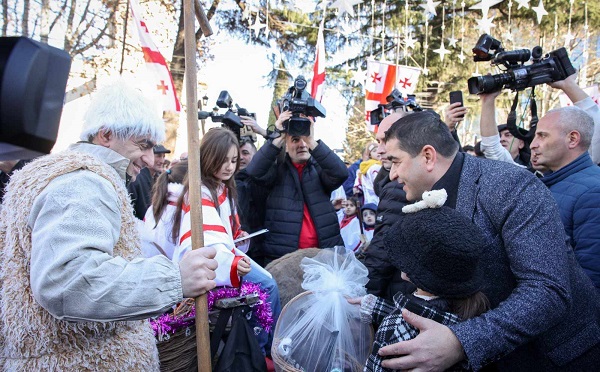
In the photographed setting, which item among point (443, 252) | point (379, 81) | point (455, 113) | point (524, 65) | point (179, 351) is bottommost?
point (179, 351)

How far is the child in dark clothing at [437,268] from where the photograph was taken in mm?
1546

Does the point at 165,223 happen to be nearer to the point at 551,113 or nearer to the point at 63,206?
the point at 63,206

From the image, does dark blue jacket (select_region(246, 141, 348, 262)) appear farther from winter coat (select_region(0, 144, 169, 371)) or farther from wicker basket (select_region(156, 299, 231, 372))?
winter coat (select_region(0, 144, 169, 371))

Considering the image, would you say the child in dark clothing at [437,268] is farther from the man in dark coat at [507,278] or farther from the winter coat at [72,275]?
the winter coat at [72,275]

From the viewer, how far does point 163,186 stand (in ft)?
10.6

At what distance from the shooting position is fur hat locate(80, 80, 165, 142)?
188cm

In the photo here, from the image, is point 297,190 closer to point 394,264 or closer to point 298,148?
point 298,148

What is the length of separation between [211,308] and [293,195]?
154cm

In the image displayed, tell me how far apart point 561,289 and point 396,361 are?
0.60 m

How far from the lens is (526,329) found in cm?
153

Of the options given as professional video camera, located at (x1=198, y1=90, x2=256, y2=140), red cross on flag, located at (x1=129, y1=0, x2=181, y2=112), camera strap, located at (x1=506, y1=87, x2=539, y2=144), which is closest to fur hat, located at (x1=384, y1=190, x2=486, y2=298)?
camera strap, located at (x1=506, y1=87, x2=539, y2=144)

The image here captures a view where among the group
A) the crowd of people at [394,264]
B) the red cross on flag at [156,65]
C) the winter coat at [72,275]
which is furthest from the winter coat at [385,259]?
the red cross on flag at [156,65]

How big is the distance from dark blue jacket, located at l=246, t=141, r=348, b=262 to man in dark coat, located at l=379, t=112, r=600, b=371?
6.47ft

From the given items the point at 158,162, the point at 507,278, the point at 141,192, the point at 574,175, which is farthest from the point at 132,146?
the point at 158,162
